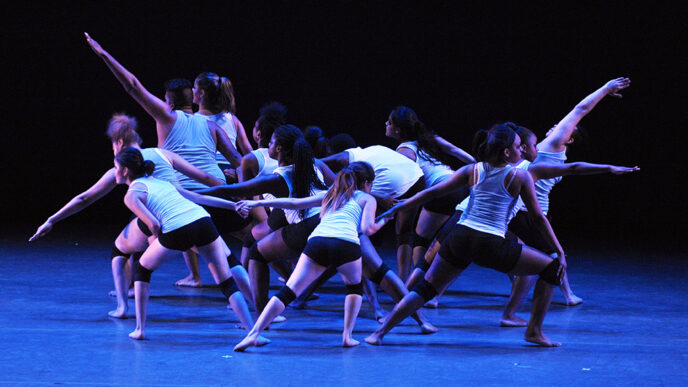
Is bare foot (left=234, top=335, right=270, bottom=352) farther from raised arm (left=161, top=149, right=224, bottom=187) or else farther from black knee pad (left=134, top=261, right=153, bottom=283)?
raised arm (left=161, top=149, right=224, bottom=187)

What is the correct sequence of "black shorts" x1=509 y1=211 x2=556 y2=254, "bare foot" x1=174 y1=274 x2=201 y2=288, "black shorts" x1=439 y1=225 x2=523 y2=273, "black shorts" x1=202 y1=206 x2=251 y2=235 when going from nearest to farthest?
"black shorts" x1=439 y1=225 x2=523 y2=273 → "black shorts" x1=509 y1=211 x2=556 y2=254 → "black shorts" x1=202 y1=206 x2=251 y2=235 → "bare foot" x1=174 y1=274 x2=201 y2=288

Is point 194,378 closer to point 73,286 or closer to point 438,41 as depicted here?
point 73,286

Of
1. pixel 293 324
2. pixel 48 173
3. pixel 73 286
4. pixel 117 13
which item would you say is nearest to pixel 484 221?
pixel 293 324

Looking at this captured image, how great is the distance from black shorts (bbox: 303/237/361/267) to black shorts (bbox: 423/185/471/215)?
5.08ft

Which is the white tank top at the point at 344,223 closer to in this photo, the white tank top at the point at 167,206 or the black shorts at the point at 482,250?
the black shorts at the point at 482,250

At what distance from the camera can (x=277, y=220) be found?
4598 mm

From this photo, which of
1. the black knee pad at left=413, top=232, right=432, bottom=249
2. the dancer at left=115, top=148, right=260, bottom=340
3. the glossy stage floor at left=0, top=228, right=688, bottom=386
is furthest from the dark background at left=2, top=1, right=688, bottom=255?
the dancer at left=115, top=148, right=260, bottom=340

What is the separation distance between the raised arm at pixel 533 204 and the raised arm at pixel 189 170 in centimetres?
175

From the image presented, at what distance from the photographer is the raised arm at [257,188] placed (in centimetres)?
435

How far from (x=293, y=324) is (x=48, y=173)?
696 centimetres

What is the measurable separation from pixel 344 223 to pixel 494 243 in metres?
0.69

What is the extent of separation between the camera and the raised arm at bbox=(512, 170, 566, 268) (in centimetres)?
380

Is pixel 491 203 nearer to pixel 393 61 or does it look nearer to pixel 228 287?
pixel 228 287

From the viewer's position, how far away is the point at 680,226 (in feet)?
32.7
